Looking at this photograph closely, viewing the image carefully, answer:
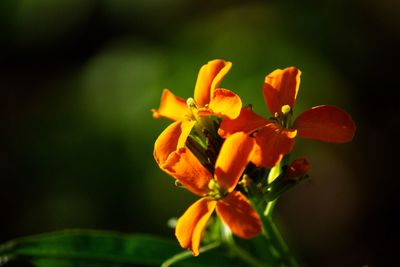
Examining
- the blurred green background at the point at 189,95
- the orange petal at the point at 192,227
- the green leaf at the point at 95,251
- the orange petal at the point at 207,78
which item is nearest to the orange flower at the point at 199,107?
the orange petal at the point at 207,78

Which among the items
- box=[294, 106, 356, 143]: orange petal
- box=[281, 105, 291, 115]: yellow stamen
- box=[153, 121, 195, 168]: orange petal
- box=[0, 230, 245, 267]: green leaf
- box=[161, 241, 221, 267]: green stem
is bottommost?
box=[161, 241, 221, 267]: green stem

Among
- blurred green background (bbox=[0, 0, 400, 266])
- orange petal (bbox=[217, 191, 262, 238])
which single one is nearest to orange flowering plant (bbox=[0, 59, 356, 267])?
orange petal (bbox=[217, 191, 262, 238])

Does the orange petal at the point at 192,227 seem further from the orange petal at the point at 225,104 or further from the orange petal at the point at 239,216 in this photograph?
the orange petal at the point at 225,104

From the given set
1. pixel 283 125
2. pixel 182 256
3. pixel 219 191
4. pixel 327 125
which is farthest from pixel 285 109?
pixel 182 256

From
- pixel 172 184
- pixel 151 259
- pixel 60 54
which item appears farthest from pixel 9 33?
pixel 151 259

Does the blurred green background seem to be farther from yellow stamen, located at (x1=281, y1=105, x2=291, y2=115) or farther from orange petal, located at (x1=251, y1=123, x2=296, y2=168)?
orange petal, located at (x1=251, y1=123, x2=296, y2=168)

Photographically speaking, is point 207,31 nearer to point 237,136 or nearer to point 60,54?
point 60,54

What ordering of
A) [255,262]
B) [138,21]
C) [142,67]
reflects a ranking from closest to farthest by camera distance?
[255,262] → [142,67] → [138,21]
